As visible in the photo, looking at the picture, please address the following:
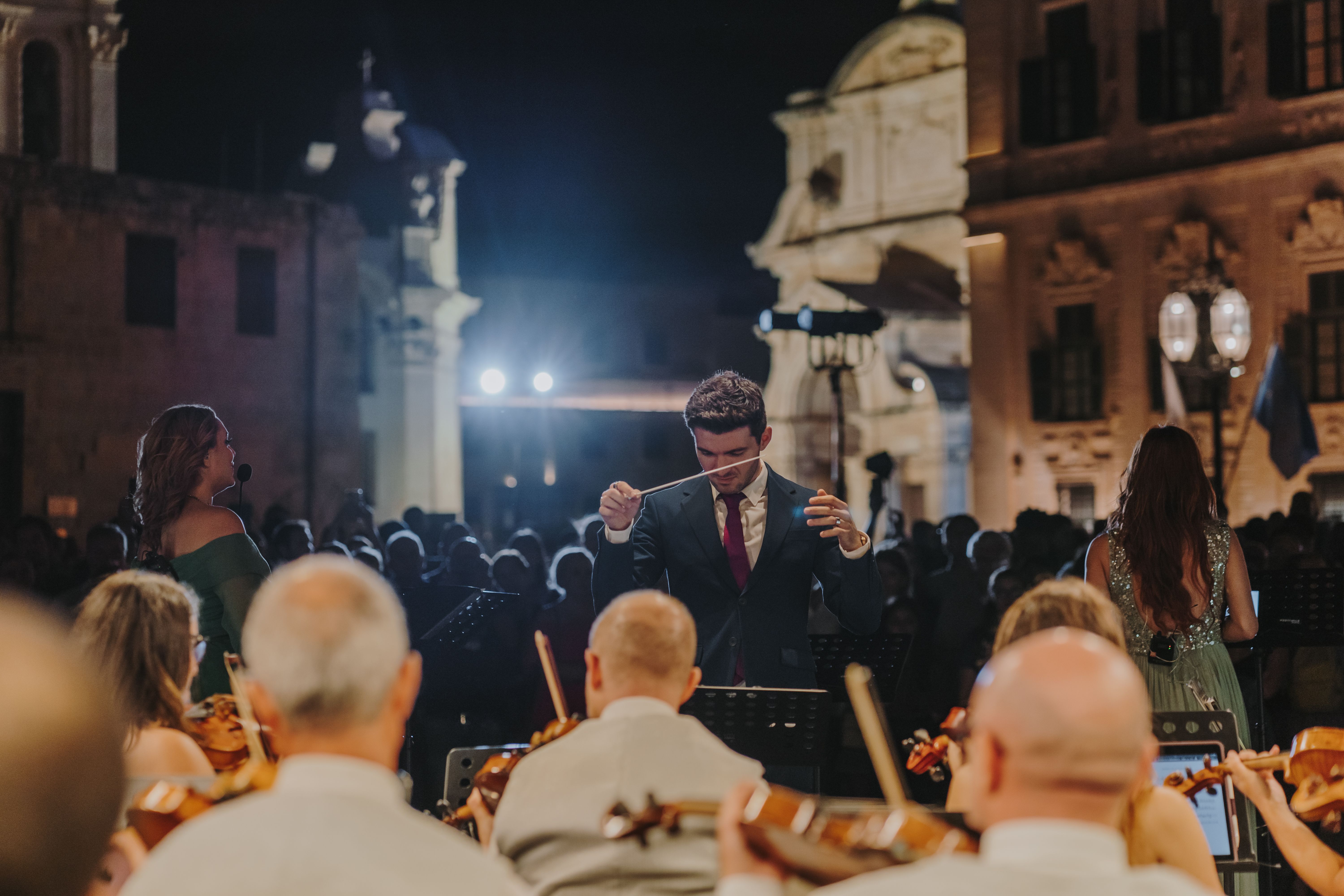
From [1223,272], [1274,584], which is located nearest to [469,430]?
[1223,272]

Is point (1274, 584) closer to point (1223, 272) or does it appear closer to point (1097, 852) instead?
point (1097, 852)

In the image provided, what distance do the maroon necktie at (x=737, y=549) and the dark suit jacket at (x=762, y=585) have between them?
0.9 inches

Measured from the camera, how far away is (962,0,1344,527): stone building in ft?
71.1

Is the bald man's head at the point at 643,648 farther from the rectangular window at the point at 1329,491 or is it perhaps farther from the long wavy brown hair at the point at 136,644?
the rectangular window at the point at 1329,491

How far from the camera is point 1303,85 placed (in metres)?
21.7

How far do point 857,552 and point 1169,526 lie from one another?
121 cm

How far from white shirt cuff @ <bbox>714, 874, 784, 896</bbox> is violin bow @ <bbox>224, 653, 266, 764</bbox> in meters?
1.37

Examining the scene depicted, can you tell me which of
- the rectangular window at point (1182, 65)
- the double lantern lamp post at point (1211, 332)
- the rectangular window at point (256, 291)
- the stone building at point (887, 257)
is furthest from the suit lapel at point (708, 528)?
the stone building at point (887, 257)

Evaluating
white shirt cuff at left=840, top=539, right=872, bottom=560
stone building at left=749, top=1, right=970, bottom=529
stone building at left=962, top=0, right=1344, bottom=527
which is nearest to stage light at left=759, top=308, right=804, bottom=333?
stone building at left=962, top=0, right=1344, bottom=527

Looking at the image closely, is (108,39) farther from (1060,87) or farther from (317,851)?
(317,851)

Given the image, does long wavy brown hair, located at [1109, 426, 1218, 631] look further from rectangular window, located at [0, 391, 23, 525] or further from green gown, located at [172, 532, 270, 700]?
rectangular window, located at [0, 391, 23, 525]

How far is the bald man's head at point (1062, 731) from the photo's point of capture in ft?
7.65

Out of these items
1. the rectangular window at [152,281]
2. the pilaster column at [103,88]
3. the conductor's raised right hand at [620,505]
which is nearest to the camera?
the conductor's raised right hand at [620,505]

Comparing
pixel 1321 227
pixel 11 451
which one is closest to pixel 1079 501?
pixel 1321 227
